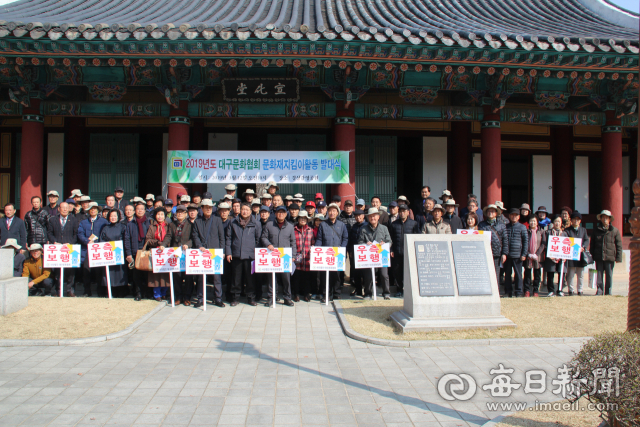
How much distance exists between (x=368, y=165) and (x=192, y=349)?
27.2ft

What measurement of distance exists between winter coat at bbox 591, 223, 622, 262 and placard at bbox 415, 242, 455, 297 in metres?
4.77

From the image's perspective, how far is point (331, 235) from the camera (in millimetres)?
8602

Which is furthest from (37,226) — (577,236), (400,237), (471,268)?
(577,236)

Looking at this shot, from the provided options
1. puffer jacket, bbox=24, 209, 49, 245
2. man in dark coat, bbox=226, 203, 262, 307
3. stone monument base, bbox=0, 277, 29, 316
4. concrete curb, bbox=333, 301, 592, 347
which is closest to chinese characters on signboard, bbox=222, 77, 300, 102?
man in dark coat, bbox=226, 203, 262, 307

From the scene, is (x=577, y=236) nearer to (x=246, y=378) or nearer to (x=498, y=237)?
(x=498, y=237)

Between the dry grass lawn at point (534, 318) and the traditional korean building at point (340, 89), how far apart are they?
3500mm

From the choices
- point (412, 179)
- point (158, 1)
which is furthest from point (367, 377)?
point (158, 1)

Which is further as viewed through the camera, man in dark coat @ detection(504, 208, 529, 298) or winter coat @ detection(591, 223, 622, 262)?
winter coat @ detection(591, 223, 622, 262)

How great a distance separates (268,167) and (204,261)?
335 centimetres

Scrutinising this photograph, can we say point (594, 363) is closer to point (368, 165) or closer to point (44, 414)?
point (44, 414)

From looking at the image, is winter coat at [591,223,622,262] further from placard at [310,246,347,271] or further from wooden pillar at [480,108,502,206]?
placard at [310,246,347,271]

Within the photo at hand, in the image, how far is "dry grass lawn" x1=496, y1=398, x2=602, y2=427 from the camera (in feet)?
11.7

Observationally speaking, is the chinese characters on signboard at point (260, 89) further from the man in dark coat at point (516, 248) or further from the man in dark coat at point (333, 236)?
the man in dark coat at point (516, 248)

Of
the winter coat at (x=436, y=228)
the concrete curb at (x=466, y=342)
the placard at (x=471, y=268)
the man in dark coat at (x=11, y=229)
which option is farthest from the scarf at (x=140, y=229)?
the placard at (x=471, y=268)
